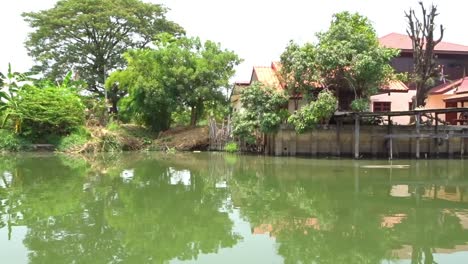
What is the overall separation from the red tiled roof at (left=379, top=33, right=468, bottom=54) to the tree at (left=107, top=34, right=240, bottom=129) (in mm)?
11674

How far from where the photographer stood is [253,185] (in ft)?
50.4

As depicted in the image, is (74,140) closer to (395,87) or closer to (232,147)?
(232,147)

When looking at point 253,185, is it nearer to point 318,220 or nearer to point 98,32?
point 318,220

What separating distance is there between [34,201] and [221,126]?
19442 millimetres

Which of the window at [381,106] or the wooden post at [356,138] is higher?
the window at [381,106]

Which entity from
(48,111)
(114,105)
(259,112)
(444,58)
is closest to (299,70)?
(259,112)

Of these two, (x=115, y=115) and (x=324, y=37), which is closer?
(x=324, y=37)

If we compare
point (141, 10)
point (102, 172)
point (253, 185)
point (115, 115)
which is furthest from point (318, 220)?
point (141, 10)

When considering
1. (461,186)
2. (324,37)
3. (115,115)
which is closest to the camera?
(461,186)

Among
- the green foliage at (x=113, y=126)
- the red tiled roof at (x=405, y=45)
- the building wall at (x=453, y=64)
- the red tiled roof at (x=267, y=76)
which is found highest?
the red tiled roof at (x=405, y=45)

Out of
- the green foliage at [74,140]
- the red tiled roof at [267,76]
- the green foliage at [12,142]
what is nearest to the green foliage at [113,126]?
the green foliage at [74,140]

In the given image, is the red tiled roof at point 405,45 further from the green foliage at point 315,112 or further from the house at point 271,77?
the green foliage at point 315,112

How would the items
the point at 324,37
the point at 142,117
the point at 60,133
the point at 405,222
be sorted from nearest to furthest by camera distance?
the point at 405,222 < the point at 324,37 < the point at 60,133 < the point at 142,117

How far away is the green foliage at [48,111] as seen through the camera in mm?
29078
